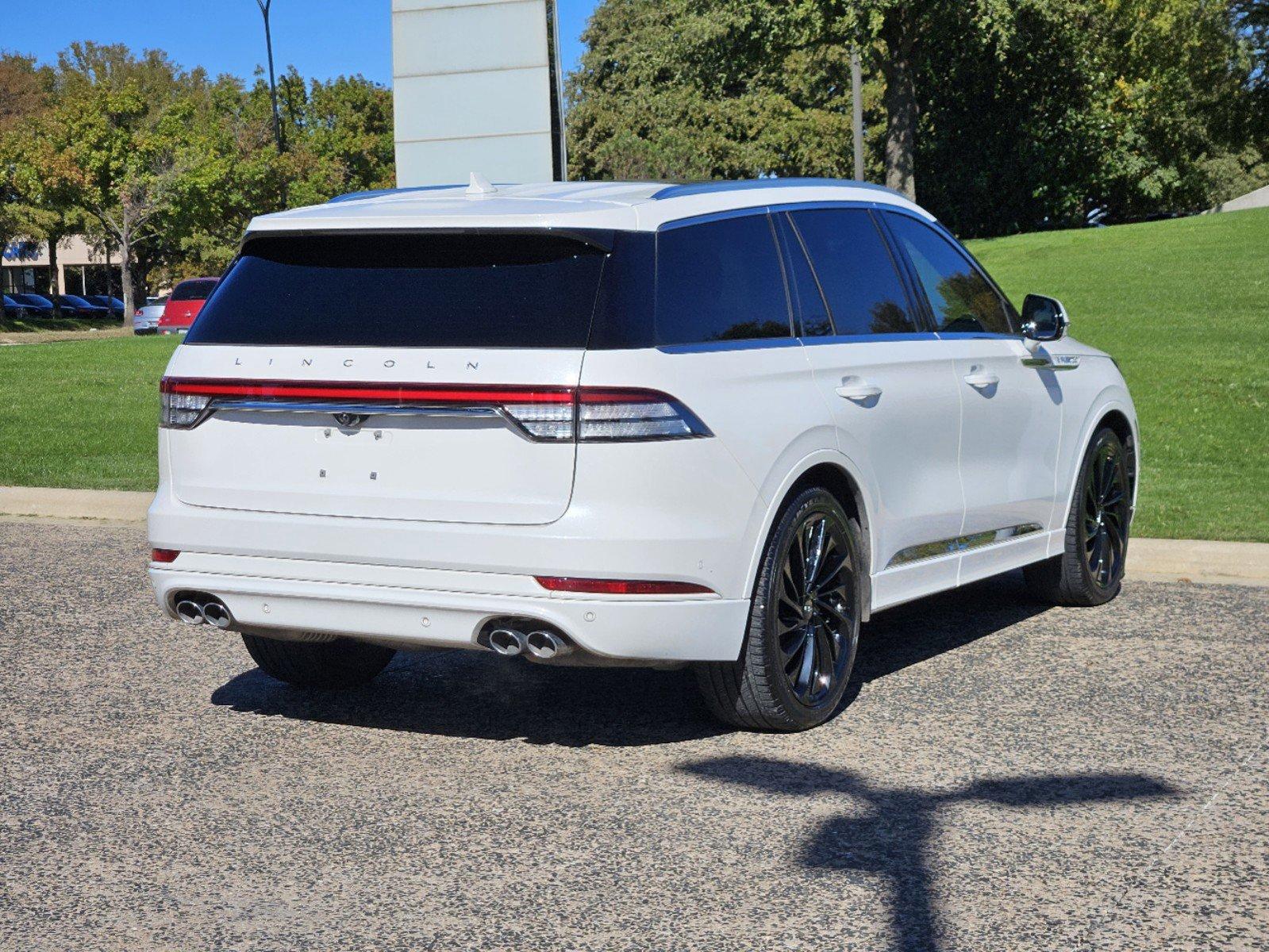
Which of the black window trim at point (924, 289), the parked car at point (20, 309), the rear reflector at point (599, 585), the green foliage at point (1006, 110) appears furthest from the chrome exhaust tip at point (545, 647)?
the parked car at point (20, 309)

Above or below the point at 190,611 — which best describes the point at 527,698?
below

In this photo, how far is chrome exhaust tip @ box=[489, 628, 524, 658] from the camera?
5.08 m

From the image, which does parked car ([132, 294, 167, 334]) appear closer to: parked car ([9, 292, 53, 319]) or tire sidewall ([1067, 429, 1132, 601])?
parked car ([9, 292, 53, 319])

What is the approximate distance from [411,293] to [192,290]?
3451 centimetres

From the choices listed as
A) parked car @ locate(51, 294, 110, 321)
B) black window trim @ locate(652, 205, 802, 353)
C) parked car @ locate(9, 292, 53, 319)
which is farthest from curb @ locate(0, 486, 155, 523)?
parked car @ locate(51, 294, 110, 321)

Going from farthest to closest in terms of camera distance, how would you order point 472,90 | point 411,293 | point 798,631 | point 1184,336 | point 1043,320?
point 1184,336 → point 472,90 → point 1043,320 → point 798,631 → point 411,293

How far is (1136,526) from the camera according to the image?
10.1 m

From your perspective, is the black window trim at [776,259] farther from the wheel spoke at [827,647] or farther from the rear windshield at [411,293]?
the wheel spoke at [827,647]

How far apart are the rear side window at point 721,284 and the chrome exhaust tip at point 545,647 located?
967 millimetres

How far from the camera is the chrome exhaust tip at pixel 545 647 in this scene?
5.07 metres

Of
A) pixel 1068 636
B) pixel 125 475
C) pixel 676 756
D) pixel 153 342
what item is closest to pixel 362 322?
pixel 676 756

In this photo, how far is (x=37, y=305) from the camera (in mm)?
77000

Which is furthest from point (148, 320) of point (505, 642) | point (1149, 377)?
point (505, 642)

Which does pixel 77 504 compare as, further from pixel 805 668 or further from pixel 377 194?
pixel 805 668
